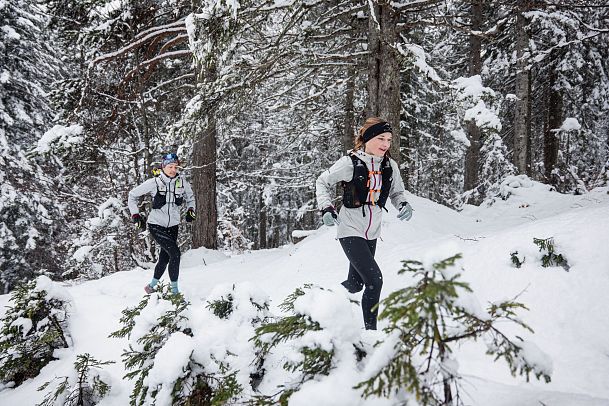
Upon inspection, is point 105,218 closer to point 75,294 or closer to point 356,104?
point 75,294

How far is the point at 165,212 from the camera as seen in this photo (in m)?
5.96

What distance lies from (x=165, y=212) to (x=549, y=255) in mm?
5385

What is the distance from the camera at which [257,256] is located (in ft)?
33.7

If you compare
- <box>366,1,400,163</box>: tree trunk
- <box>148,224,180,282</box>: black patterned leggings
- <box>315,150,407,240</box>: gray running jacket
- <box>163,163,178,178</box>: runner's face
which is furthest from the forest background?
<box>315,150,407,240</box>: gray running jacket

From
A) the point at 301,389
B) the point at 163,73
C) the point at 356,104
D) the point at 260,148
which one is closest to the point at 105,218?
the point at 163,73

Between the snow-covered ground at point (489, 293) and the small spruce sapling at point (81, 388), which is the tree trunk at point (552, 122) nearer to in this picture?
the snow-covered ground at point (489, 293)

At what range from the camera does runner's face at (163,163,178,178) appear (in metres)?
5.95

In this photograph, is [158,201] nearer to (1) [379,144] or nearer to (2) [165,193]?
(2) [165,193]

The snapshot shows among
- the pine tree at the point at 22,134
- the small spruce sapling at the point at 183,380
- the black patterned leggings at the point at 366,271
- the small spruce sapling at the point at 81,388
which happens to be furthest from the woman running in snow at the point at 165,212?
the pine tree at the point at 22,134

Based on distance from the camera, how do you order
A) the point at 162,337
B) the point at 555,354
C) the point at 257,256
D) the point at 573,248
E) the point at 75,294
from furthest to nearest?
1. the point at 257,256
2. the point at 75,294
3. the point at 573,248
4. the point at 555,354
5. the point at 162,337

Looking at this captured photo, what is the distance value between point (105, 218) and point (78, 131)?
2181 mm

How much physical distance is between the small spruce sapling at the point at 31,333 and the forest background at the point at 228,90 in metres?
3.86

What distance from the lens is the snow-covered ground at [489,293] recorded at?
2508 millimetres

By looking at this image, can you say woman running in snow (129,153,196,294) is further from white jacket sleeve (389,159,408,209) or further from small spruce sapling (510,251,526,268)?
small spruce sapling (510,251,526,268)
